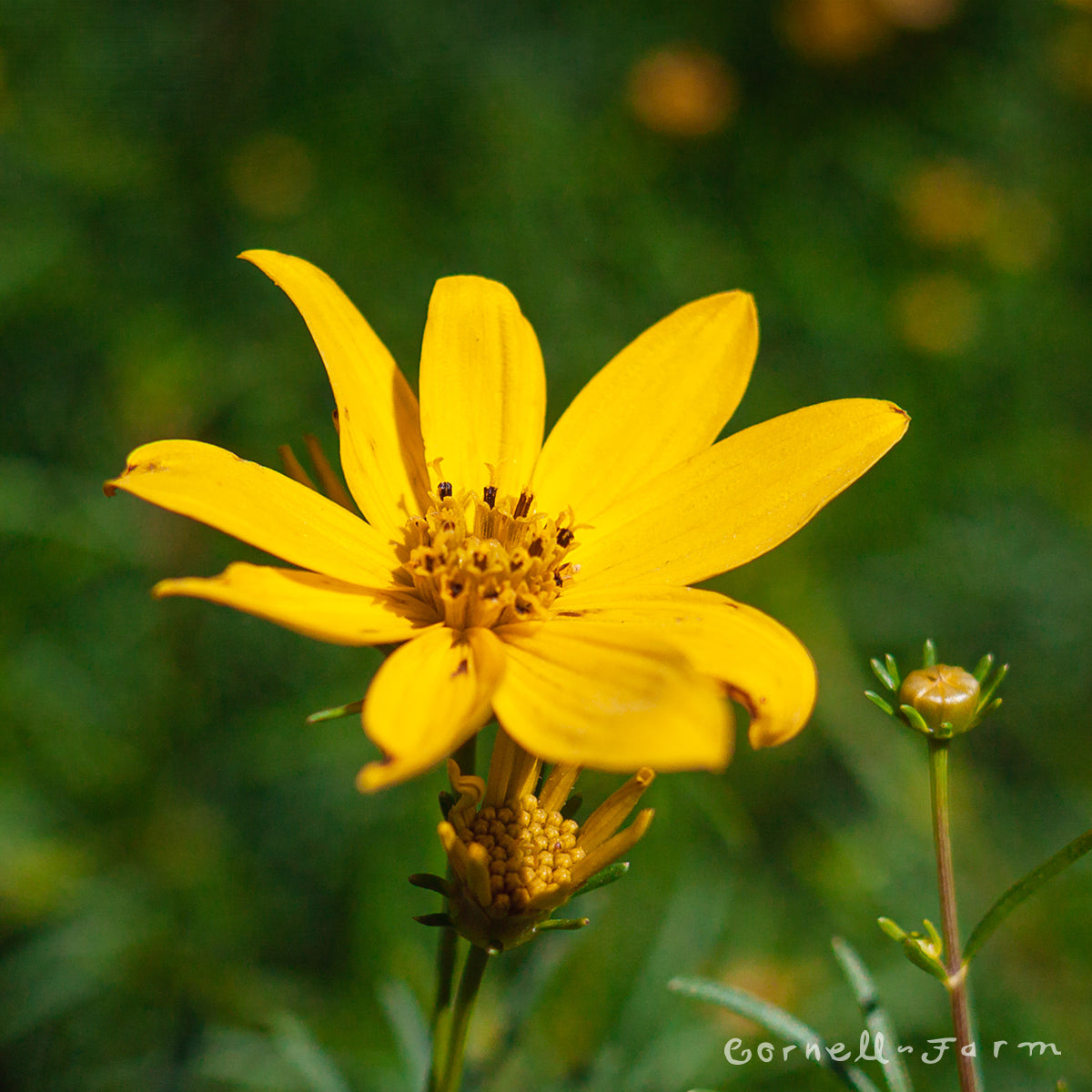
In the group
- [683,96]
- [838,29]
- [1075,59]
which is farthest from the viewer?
[1075,59]

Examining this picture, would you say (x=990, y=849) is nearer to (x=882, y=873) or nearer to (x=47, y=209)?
(x=882, y=873)

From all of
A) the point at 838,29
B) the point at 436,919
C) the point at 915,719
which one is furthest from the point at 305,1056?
the point at 838,29

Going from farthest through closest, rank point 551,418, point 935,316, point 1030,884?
point 935,316, point 551,418, point 1030,884

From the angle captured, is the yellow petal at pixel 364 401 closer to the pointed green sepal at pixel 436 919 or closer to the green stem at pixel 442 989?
the green stem at pixel 442 989

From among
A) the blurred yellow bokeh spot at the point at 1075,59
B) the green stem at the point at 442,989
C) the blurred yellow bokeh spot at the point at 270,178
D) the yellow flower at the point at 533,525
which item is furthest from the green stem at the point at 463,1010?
the blurred yellow bokeh spot at the point at 1075,59

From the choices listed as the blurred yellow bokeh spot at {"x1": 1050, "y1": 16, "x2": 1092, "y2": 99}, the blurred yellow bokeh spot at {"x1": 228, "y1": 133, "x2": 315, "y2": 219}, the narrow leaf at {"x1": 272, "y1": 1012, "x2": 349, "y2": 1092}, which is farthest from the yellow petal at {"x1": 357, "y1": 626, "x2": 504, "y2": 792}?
the blurred yellow bokeh spot at {"x1": 1050, "y1": 16, "x2": 1092, "y2": 99}

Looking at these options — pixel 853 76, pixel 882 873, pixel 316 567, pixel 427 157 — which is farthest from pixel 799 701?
pixel 853 76

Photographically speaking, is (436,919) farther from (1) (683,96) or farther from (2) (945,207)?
(2) (945,207)
